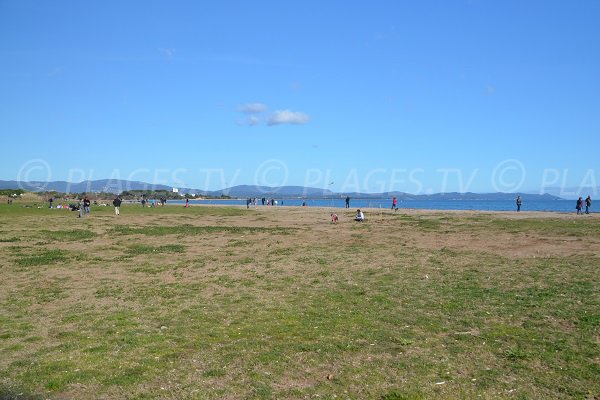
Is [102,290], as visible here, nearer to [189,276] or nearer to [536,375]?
[189,276]

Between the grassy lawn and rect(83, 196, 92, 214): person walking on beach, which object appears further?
rect(83, 196, 92, 214): person walking on beach

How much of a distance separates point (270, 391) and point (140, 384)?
85.5 inches

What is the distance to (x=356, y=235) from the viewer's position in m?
35.6

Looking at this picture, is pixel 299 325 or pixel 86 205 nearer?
pixel 299 325

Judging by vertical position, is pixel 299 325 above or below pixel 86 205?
below

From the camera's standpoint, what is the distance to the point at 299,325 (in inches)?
460

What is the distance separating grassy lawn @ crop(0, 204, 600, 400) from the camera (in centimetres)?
807

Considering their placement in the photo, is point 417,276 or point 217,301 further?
point 417,276

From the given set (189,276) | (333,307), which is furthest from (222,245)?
(333,307)

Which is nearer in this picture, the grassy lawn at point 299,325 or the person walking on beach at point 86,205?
the grassy lawn at point 299,325

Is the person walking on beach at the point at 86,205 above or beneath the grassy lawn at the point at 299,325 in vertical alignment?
above

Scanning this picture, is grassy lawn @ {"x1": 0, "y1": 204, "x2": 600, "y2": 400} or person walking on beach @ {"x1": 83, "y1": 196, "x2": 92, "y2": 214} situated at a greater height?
person walking on beach @ {"x1": 83, "y1": 196, "x2": 92, "y2": 214}

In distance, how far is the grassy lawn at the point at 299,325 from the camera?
8.07 m

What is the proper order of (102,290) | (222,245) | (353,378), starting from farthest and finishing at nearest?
(222,245) → (102,290) → (353,378)
